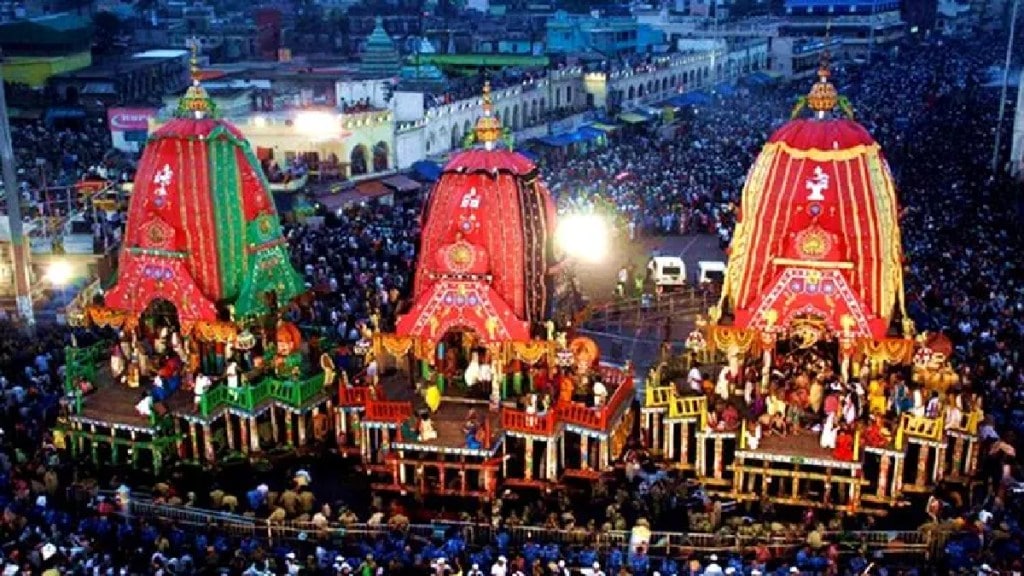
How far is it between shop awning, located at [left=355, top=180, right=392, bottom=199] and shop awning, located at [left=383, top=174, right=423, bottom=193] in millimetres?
295

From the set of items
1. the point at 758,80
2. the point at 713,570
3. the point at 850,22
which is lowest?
the point at 713,570

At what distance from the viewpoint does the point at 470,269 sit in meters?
23.3

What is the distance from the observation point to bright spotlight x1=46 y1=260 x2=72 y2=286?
→ 117 feet

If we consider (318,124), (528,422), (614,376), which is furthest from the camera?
(318,124)

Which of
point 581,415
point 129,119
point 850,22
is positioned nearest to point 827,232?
point 581,415

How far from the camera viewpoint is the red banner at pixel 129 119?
5919 centimetres

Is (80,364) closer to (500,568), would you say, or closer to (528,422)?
(528,422)

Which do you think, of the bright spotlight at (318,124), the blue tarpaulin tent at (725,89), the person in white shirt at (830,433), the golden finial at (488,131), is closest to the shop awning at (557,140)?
the bright spotlight at (318,124)

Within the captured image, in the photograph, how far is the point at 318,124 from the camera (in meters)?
49.7

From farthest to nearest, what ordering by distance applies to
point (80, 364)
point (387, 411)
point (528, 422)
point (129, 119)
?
point (129, 119) → point (80, 364) → point (387, 411) → point (528, 422)

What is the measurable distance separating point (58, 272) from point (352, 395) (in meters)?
15.8

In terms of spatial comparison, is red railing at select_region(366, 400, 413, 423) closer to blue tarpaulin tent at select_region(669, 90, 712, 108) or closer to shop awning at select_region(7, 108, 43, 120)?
shop awning at select_region(7, 108, 43, 120)

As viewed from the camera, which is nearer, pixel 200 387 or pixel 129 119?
pixel 200 387

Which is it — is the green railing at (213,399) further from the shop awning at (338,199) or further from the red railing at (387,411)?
the shop awning at (338,199)
